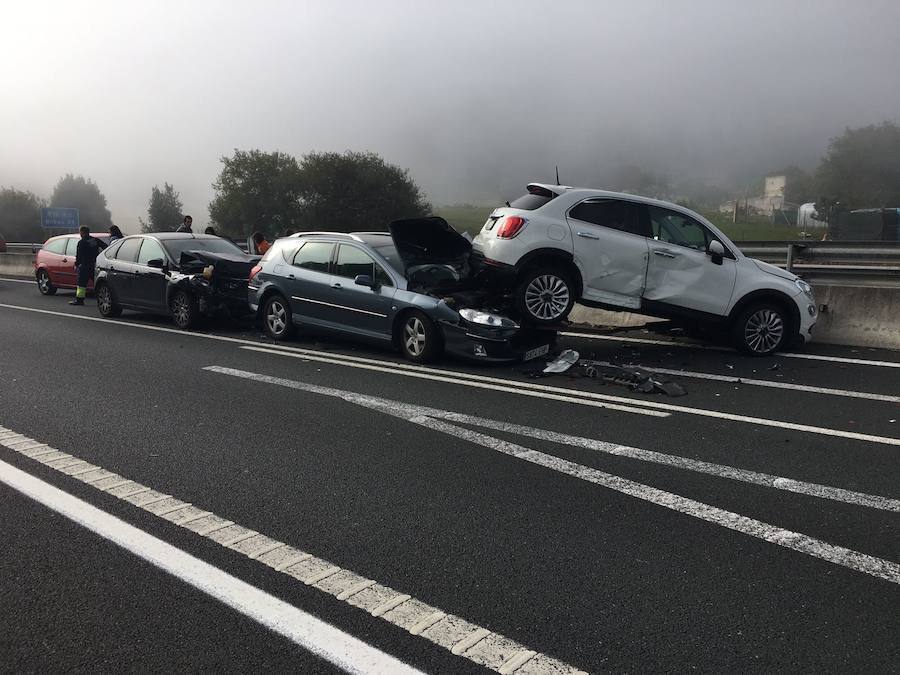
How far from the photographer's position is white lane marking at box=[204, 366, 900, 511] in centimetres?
453

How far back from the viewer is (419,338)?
29.2ft

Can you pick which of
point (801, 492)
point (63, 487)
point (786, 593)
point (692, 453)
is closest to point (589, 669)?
point (786, 593)

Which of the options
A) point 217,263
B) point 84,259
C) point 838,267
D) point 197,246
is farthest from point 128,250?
point 838,267

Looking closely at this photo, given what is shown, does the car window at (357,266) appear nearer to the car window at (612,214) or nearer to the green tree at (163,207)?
the car window at (612,214)

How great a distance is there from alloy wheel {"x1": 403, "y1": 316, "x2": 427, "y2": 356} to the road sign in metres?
53.6

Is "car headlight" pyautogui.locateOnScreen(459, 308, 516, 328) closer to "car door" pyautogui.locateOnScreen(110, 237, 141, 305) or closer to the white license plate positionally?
the white license plate

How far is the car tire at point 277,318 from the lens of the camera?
10.6m

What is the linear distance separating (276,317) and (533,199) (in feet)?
14.1

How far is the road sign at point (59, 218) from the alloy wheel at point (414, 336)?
5359 cm

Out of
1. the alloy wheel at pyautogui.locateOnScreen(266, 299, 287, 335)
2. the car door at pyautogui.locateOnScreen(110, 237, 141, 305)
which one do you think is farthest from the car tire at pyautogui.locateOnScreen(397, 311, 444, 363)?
the car door at pyautogui.locateOnScreen(110, 237, 141, 305)

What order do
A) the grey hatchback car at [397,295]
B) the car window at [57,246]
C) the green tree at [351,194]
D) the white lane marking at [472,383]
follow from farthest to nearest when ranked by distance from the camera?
the green tree at [351,194], the car window at [57,246], the grey hatchback car at [397,295], the white lane marking at [472,383]

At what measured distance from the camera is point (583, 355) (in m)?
9.46

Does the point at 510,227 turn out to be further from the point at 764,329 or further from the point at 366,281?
the point at 764,329

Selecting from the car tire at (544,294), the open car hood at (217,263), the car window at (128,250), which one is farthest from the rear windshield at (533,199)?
the car window at (128,250)
